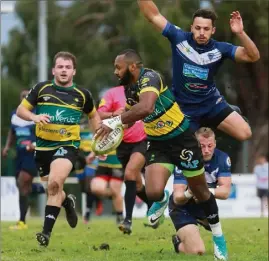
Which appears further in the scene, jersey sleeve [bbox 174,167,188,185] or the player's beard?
jersey sleeve [bbox 174,167,188,185]

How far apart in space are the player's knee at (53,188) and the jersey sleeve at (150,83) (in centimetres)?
206

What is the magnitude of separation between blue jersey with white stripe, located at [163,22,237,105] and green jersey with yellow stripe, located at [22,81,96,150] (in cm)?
143

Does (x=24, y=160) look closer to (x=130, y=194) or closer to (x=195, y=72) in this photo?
(x=130, y=194)

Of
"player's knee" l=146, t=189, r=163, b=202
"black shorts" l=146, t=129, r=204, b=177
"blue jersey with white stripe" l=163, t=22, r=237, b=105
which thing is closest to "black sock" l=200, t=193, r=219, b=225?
"black shorts" l=146, t=129, r=204, b=177

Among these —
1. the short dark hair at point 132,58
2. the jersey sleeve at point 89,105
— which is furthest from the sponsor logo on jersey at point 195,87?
the jersey sleeve at point 89,105

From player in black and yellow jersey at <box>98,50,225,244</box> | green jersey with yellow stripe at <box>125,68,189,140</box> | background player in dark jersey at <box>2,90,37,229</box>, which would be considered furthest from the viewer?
background player in dark jersey at <box>2,90,37,229</box>

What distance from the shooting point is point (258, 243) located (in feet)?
38.9

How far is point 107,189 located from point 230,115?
17.8 ft

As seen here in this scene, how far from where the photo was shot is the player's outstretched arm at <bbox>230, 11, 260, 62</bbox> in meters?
9.67

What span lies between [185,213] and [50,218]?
1.61m

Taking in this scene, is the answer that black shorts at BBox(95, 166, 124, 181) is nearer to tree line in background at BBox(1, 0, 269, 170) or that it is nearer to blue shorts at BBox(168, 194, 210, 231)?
blue shorts at BBox(168, 194, 210, 231)

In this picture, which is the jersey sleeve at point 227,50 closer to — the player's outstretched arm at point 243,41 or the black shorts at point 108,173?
the player's outstretched arm at point 243,41

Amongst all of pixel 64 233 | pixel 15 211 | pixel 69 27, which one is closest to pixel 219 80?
pixel 69 27

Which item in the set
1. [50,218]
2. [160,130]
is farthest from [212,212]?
[50,218]
